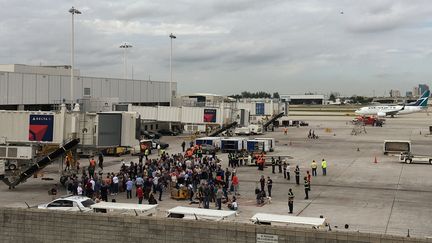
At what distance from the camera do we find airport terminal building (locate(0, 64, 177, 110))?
5244 cm

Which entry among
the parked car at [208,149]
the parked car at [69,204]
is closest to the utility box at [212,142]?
the parked car at [208,149]

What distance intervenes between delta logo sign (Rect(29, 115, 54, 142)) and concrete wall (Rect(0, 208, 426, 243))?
13.3 m

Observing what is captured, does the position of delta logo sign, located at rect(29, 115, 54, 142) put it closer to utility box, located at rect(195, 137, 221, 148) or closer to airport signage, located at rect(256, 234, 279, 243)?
airport signage, located at rect(256, 234, 279, 243)

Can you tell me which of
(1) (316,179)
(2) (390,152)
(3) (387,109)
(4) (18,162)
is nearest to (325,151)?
(2) (390,152)

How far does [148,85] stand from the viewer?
8088 centimetres

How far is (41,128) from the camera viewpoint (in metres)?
30.9

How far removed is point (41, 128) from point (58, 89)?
29.8 meters

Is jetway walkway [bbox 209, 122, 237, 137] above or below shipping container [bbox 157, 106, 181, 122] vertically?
below

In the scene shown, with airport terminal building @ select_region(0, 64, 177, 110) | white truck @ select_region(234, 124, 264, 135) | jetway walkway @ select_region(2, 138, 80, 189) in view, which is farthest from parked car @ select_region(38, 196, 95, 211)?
white truck @ select_region(234, 124, 264, 135)

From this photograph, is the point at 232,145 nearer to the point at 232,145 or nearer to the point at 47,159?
the point at 232,145

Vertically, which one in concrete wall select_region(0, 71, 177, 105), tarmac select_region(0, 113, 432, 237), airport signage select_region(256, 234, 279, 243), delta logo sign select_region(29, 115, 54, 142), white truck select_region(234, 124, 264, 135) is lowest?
tarmac select_region(0, 113, 432, 237)

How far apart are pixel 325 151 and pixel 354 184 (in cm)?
2080

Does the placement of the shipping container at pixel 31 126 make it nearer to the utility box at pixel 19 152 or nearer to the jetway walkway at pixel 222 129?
the utility box at pixel 19 152

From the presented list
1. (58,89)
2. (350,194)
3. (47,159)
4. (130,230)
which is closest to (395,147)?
(350,194)
